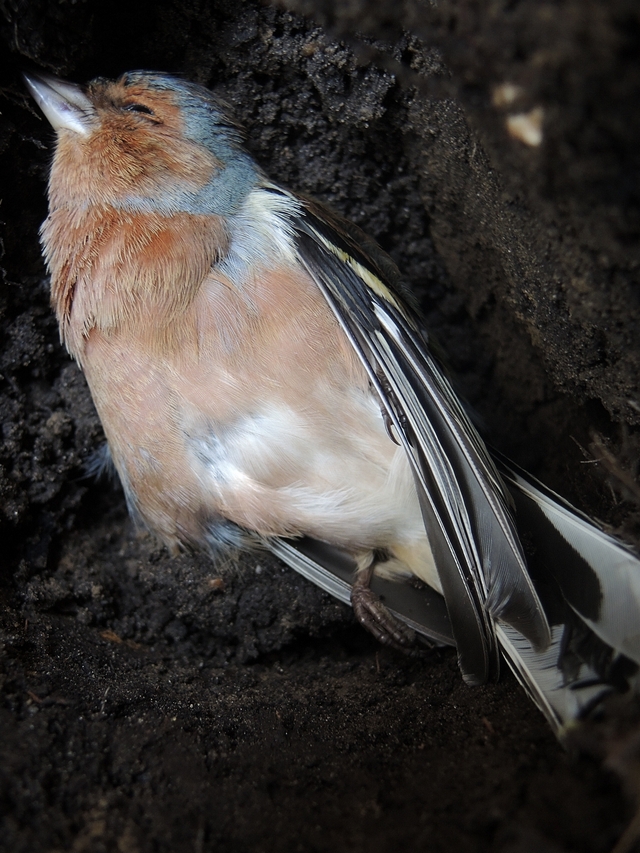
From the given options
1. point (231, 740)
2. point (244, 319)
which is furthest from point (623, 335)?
point (231, 740)

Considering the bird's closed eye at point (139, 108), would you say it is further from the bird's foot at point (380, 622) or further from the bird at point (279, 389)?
the bird's foot at point (380, 622)

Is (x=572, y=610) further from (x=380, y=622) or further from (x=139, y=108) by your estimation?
(x=139, y=108)

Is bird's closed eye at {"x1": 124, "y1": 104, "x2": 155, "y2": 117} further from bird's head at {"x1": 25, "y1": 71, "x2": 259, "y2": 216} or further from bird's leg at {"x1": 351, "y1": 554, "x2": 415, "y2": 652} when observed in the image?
bird's leg at {"x1": 351, "y1": 554, "x2": 415, "y2": 652}

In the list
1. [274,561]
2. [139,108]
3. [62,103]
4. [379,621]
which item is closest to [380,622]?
[379,621]

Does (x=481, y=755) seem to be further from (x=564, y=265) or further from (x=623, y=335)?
(x=564, y=265)

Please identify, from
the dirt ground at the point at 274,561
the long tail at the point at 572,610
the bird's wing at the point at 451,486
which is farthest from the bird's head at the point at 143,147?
the long tail at the point at 572,610
